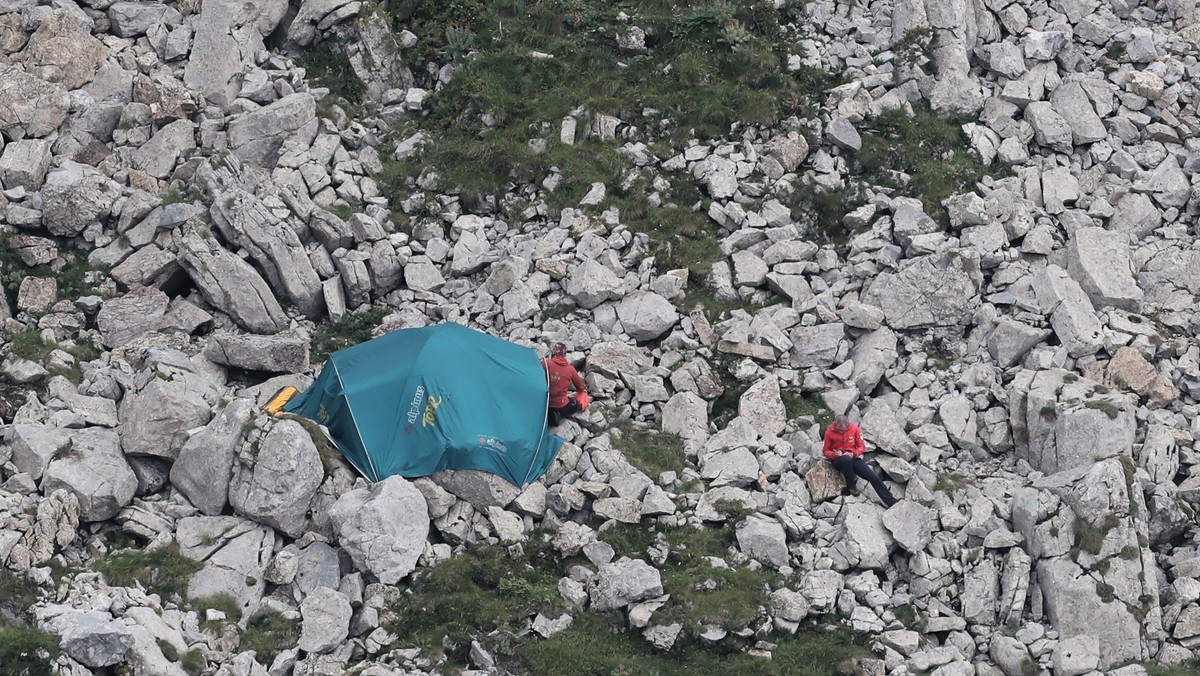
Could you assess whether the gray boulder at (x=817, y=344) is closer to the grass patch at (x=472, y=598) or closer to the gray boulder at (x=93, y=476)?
the grass patch at (x=472, y=598)

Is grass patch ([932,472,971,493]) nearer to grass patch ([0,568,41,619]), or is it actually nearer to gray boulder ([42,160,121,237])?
grass patch ([0,568,41,619])

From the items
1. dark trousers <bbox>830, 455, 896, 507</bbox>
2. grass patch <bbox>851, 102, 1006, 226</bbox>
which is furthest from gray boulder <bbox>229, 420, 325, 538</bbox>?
Answer: grass patch <bbox>851, 102, 1006, 226</bbox>

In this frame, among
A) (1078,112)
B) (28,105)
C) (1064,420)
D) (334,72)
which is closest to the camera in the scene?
(1064,420)

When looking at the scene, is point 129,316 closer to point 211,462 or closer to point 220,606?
point 211,462

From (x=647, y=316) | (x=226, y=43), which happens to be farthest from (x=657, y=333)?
(x=226, y=43)

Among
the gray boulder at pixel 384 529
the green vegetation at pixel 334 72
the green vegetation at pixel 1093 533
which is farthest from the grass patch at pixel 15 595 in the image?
the green vegetation at pixel 1093 533

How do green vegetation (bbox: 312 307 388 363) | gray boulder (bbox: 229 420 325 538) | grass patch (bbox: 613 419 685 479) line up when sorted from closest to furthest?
gray boulder (bbox: 229 420 325 538)
grass patch (bbox: 613 419 685 479)
green vegetation (bbox: 312 307 388 363)

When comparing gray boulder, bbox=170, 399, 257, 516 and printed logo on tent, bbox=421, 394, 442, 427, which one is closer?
gray boulder, bbox=170, 399, 257, 516
